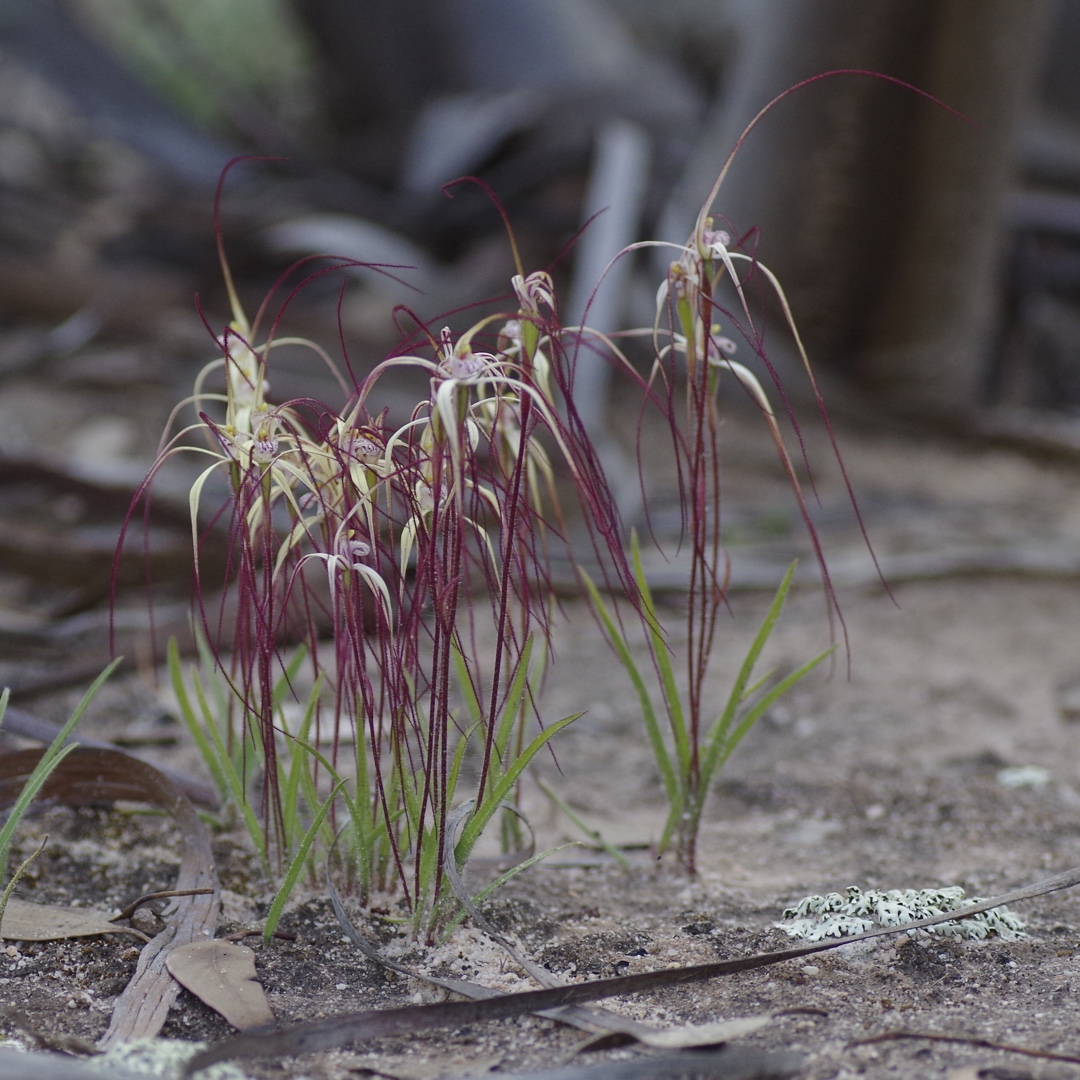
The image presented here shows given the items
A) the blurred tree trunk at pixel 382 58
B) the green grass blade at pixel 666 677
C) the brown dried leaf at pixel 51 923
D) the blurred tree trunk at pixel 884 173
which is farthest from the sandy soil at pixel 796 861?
the blurred tree trunk at pixel 382 58

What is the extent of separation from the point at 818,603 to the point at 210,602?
1.14 m

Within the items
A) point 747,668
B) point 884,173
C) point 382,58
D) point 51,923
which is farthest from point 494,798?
point 382,58

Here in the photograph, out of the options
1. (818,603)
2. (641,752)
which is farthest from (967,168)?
(641,752)

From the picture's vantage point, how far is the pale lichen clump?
3.01 ft

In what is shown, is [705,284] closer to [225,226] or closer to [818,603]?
[818,603]

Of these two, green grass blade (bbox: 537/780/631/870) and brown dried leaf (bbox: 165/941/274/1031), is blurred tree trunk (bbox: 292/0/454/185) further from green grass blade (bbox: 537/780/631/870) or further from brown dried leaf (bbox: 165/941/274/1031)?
brown dried leaf (bbox: 165/941/274/1031)

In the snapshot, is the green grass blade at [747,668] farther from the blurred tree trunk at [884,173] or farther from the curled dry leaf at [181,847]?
the blurred tree trunk at [884,173]

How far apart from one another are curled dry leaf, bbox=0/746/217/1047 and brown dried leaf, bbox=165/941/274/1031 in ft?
0.05

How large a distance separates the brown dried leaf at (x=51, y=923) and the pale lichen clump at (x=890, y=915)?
1.86ft

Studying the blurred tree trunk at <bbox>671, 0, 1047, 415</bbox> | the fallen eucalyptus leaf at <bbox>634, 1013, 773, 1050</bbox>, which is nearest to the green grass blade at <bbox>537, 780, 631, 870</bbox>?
the fallen eucalyptus leaf at <bbox>634, 1013, 773, 1050</bbox>

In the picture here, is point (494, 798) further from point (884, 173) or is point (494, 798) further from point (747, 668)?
point (884, 173)

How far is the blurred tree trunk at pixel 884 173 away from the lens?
246 cm

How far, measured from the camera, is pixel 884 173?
2670 mm

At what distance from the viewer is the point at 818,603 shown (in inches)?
83.7
